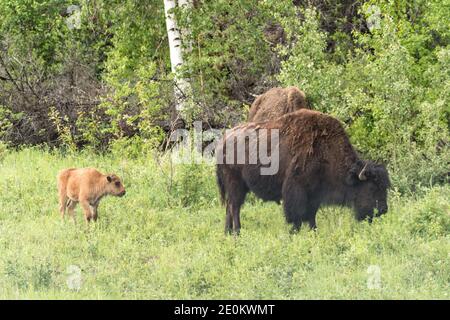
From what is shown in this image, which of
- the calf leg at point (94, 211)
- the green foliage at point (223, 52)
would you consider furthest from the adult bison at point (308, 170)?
the green foliage at point (223, 52)

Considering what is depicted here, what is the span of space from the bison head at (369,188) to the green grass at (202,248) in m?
0.21

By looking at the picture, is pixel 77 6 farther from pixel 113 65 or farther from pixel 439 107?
pixel 439 107

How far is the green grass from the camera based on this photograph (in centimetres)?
931

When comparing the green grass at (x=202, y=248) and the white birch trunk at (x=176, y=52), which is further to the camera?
the white birch trunk at (x=176, y=52)

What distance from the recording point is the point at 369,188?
11711mm

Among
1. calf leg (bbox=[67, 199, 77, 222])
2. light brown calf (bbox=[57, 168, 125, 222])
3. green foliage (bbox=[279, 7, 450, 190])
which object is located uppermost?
green foliage (bbox=[279, 7, 450, 190])

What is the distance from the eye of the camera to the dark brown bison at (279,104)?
43.6 feet

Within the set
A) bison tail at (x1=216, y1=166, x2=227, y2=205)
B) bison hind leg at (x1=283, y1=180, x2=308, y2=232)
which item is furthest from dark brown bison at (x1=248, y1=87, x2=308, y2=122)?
bison hind leg at (x1=283, y1=180, x2=308, y2=232)

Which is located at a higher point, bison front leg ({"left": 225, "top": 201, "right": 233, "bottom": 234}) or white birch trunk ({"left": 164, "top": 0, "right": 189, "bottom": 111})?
white birch trunk ({"left": 164, "top": 0, "right": 189, "bottom": 111})

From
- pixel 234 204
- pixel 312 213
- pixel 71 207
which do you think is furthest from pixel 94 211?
pixel 312 213

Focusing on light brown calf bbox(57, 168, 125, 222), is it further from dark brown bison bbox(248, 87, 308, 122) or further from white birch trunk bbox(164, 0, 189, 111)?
white birch trunk bbox(164, 0, 189, 111)

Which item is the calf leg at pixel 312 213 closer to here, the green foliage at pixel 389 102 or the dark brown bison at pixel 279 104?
the dark brown bison at pixel 279 104

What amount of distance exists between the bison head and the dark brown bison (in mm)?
1917
